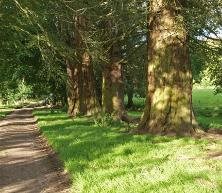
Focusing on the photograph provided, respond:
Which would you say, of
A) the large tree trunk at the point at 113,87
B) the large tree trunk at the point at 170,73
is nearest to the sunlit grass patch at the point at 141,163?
the large tree trunk at the point at 170,73

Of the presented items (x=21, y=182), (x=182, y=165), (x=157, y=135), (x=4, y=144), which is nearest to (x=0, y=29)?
(x=4, y=144)

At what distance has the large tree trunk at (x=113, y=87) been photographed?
24312mm

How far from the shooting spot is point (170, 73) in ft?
47.8

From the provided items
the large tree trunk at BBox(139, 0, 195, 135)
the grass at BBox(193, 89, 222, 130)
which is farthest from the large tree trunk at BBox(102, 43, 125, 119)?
the large tree trunk at BBox(139, 0, 195, 135)

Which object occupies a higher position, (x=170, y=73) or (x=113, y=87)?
(x=170, y=73)

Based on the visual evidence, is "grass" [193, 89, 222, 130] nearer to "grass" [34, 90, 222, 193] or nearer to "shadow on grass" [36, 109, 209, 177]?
"shadow on grass" [36, 109, 209, 177]

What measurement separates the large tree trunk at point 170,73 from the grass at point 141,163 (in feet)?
2.61

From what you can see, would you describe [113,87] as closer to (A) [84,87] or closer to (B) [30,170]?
(A) [84,87]

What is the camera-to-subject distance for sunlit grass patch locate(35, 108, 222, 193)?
314 inches

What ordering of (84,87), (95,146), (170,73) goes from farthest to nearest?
(84,87), (170,73), (95,146)

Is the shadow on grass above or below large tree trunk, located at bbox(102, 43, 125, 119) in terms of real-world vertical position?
below

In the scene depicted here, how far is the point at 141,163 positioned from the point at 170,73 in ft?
16.3

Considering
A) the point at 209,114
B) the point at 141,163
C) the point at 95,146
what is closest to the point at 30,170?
the point at 95,146

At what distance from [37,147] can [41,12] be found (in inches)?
176
